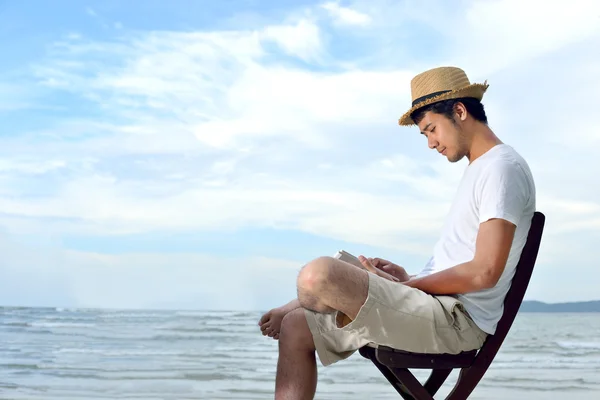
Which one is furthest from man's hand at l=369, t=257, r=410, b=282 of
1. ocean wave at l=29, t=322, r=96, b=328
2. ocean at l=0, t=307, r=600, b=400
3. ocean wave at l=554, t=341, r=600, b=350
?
ocean wave at l=29, t=322, r=96, b=328

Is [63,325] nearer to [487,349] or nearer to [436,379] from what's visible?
[436,379]

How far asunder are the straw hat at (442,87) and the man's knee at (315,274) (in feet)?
2.51

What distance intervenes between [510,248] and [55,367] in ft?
21.6

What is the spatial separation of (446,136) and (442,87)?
17 centimetres

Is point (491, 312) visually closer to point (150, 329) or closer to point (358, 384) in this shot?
point (358, 384)

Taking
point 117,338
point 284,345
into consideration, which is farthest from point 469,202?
Result: point 117,338

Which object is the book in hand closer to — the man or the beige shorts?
the man

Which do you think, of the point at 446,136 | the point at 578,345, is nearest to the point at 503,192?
the point at 446,136

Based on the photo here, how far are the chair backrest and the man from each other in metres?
0.02

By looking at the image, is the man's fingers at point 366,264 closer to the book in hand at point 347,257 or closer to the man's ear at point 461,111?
the book in hand at point 347,257

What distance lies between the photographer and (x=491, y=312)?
8.02 ft

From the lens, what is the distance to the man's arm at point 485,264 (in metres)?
2.32

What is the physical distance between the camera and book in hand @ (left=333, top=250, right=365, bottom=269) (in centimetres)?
251

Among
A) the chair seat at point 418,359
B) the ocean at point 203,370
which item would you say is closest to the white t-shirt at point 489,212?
the chair seat at point 418,359
